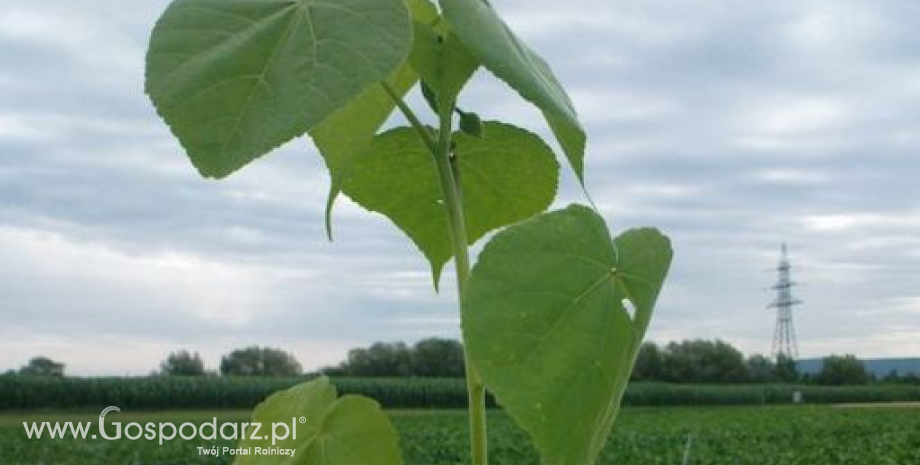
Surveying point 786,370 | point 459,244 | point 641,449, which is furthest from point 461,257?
point 786,370

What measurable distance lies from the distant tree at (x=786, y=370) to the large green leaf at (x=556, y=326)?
147ft

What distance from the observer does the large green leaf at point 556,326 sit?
481 millimetres

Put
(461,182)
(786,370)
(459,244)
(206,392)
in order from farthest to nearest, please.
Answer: (786,370) < (206,392) < (461,182) < (459,244)

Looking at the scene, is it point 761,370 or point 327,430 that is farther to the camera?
point 761,370

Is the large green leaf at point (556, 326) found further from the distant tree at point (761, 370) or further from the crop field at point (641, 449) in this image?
the distant tree at point (761, 370)

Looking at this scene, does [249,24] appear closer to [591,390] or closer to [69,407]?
[591,390]

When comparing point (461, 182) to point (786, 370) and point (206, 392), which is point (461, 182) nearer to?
point (206, 392)

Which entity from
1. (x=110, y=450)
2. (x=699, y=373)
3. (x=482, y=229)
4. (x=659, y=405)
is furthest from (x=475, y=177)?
(x=699, y=373)

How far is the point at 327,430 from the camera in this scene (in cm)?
64

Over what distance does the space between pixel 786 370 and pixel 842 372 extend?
112 inches

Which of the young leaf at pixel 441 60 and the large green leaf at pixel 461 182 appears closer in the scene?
the young leaf at pixel 441 60

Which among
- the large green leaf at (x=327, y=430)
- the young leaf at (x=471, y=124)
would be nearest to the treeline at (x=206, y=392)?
the large green leaf at (x=327, y=430)

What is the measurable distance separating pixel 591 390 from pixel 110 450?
41.2 ft

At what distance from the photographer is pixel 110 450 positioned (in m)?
12.2
